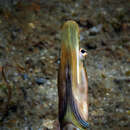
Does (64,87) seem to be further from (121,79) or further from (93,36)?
(93,36)

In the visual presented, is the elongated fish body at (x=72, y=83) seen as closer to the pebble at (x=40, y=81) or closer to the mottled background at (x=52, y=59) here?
the mottled background at (x=52, y=59)

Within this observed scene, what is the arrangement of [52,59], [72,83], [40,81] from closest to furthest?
[72,83] < [40,81] < [52,59]

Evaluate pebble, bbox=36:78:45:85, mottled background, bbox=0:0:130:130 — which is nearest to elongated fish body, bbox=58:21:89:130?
mottled background, bbox=0:0:130:130

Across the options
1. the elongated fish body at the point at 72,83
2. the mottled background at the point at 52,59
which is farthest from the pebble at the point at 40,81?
the elongated fish body at the point at 72,83

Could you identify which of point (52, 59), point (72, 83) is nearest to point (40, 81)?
point (52, 59)

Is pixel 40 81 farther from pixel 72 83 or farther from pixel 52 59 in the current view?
pixel 72 83
